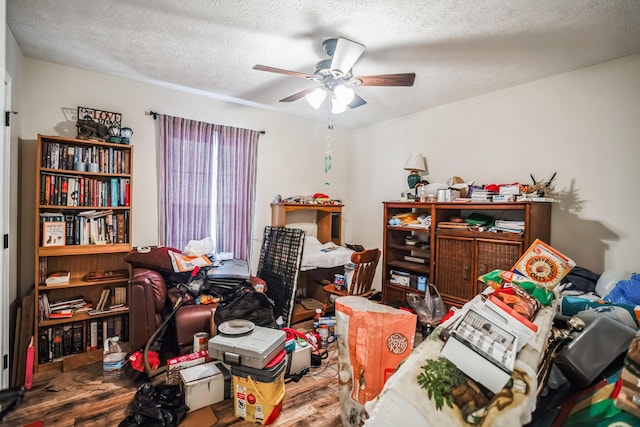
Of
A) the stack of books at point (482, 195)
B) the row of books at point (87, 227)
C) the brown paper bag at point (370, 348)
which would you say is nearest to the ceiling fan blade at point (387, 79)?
the stack of books at point (482, 195)

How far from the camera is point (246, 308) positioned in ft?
8.08

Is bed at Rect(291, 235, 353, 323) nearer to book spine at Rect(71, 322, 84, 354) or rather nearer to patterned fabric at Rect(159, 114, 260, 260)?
patterned fabric at Rect(159, 114, 260, 260)

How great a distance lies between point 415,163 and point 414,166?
0.13 feet

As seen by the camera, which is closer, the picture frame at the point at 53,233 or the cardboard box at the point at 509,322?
the cardboard box at the point at 509,322

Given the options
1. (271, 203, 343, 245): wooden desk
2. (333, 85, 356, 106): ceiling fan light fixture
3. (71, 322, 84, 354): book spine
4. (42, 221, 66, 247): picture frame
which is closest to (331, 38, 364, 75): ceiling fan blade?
(333, 85, 356, 106): ceiling fan light fixture

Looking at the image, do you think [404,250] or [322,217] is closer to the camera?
[404,250]

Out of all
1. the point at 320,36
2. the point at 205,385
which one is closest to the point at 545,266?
the point at 320,36

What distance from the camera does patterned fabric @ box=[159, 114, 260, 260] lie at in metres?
3.06

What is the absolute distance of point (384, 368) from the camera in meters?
1.49

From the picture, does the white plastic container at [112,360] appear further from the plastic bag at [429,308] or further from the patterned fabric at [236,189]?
the plastic bag at [429,308]

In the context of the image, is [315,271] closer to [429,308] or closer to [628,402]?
[429,308]

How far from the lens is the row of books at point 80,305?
238 cm

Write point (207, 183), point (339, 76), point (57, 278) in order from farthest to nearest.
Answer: point (207, 183)
point (57, 278)
point (339, 76)

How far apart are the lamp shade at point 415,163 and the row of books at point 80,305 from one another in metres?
3.26
